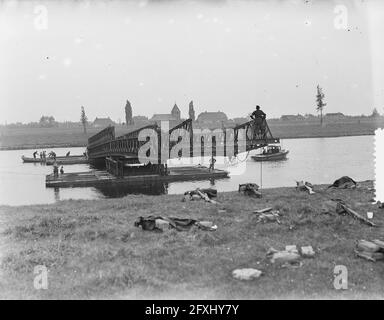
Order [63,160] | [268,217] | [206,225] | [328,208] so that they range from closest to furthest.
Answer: [206,225] → [268,217] → [328,208] → [63,160]

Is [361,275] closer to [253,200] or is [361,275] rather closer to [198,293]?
[198,293]

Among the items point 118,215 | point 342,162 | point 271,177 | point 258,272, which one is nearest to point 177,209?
point 118,215

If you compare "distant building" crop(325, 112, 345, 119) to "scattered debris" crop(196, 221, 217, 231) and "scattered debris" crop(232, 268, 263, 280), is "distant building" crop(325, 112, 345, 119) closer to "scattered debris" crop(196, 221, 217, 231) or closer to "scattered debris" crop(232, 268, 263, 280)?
"scattered debris" crop(196, 221, 217, 231)

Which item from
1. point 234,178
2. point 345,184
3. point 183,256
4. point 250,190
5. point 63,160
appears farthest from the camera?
point 63,160

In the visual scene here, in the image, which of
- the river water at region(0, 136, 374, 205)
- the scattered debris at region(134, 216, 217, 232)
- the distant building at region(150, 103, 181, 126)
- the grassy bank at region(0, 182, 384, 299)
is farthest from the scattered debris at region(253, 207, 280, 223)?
the distant building at region(150, 103, 181, 126)

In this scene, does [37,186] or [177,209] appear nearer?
[177,209]

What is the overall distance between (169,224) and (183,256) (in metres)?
2.24

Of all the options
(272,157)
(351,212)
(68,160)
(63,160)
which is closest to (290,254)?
(351,212)

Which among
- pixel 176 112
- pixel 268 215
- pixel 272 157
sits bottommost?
pixel 272 157

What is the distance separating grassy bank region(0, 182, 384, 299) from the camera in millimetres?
7113

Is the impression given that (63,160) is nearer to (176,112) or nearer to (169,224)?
(169,224)

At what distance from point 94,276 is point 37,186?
3811cm

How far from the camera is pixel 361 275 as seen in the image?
7582 millimetres

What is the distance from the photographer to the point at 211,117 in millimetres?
161375
